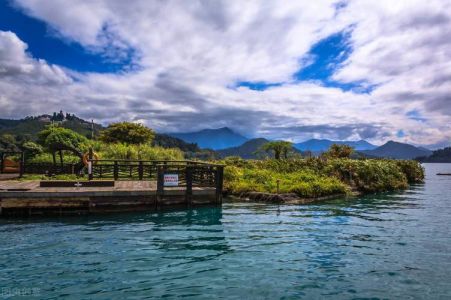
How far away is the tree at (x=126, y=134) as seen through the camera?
198ft

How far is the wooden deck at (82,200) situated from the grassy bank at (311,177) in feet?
33.2

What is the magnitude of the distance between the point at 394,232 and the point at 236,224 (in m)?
7.28

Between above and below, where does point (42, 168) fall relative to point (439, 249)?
above

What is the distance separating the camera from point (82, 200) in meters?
18.5

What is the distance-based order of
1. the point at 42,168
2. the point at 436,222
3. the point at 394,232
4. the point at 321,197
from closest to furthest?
the point at 394,232 → the point at 436,222 → the point at 321,197 → the point at 42,168

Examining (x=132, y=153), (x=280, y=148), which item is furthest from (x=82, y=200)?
(x=280, y=148)

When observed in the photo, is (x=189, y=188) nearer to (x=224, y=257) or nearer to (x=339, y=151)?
(x=224, y=257)

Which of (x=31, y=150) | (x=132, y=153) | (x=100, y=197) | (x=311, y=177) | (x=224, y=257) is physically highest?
(x=31, y=150)

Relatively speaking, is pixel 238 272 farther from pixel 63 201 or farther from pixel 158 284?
pixel 63 201

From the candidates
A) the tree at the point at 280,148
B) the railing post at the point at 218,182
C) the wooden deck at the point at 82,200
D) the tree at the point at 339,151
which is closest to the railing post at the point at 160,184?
the wooden deck at the point at 82,200

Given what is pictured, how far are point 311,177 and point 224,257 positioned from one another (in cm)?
2191

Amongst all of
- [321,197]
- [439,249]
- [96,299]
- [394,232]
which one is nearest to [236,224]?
[394,232]

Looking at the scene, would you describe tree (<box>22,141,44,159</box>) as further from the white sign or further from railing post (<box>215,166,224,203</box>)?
railing post (<box>215,166,224,203</box>)

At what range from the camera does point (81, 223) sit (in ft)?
54.7
